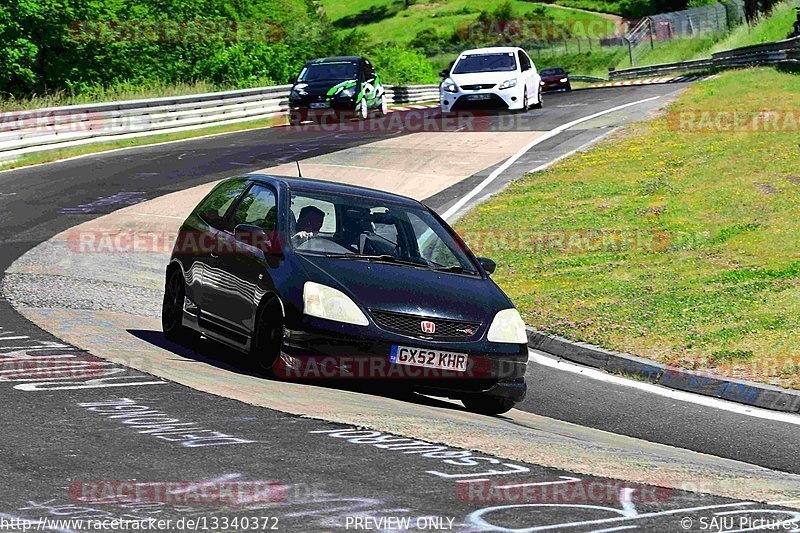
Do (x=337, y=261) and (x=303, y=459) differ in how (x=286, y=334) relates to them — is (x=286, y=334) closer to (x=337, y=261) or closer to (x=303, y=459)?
(x=337, y=261)

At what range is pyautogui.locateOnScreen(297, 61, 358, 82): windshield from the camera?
117 feet

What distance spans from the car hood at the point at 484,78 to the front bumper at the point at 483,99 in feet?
0.80

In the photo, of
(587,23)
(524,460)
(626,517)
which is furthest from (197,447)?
(587,23)

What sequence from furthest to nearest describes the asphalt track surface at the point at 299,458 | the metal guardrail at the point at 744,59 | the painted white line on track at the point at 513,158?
the metal guardrail at the point at 744,59 < the painted white line on track at the point at 513,158 < the asphalt track surface at the point at 299,458

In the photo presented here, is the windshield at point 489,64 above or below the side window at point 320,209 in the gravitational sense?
A: above

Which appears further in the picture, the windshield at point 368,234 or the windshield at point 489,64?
the windshield at point 489,64

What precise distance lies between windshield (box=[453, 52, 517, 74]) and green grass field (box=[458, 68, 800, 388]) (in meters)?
6.17

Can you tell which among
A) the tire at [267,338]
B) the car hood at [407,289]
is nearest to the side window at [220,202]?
the tire at [267,338]

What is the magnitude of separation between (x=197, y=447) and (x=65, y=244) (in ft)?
37.2

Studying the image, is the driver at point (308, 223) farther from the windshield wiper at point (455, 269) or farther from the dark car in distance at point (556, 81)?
the dark car in distance at point (556, 81)

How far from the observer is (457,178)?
25.4 meters

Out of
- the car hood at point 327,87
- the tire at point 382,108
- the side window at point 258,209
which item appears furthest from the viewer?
the tire at point 382,108

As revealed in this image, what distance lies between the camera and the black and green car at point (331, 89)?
35.6m

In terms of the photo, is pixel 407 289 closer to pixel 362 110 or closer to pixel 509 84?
pixel 509 84
